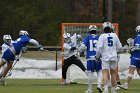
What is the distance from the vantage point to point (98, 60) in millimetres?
20156

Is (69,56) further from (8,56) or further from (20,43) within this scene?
(8,56)

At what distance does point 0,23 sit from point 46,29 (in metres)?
4.35

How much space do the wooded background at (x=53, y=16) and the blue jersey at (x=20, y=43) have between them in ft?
92.9

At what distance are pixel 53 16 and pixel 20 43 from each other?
3746 centimetres

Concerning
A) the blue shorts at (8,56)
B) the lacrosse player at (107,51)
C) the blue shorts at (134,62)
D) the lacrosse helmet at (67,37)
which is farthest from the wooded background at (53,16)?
the lacrosse player at (107,51)

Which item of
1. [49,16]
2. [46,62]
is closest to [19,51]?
[46,62]

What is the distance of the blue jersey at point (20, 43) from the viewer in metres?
24.5

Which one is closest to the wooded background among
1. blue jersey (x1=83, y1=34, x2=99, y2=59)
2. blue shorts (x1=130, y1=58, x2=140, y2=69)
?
blue shorts (x1=130, y1=58, x2=140, y2=69)

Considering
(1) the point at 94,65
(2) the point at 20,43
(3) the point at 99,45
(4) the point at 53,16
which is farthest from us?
(4) the point at 53,16

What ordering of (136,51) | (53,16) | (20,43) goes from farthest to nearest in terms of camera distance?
(53,16) < (20,43) < (136,51)

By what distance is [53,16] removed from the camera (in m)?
62.1

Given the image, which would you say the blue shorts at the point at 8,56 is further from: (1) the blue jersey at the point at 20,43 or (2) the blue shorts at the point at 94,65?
(2) the blue shorts at the point at 94,65

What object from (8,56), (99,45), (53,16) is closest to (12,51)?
(8,56)

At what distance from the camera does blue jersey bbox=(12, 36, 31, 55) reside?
80.5 ft
